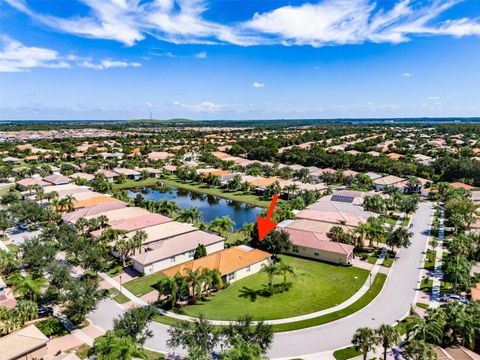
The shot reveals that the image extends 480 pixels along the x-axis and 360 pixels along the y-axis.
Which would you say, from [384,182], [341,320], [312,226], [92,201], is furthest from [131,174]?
[341,320]

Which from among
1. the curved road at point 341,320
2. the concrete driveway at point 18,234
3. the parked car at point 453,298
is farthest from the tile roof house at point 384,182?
the concrete driveway at point 18,234

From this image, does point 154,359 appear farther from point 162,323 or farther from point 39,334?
point 39,334

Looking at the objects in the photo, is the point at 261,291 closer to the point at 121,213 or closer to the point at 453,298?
the point at 453,298

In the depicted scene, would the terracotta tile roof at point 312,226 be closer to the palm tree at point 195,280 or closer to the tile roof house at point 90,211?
the palm tree at point 195,280

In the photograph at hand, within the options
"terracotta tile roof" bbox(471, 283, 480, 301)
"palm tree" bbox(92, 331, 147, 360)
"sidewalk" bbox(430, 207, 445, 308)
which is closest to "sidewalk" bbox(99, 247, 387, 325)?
"sidewalk" bbox(430, 207, 445, 308)

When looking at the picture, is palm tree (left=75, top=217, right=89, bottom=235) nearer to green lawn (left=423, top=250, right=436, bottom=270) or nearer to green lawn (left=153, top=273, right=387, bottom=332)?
green lawn (left=153, top=273, right=387, bottom=332)
